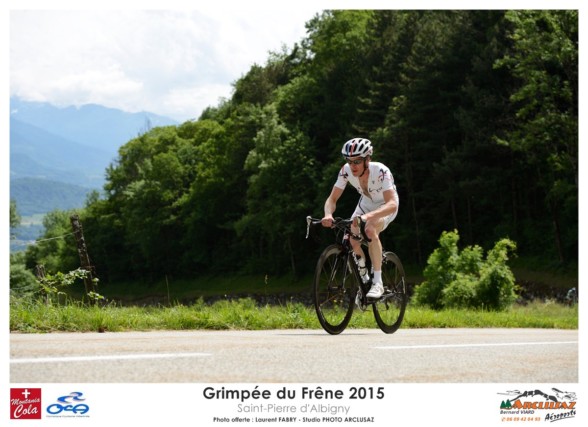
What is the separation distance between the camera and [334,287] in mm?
8758

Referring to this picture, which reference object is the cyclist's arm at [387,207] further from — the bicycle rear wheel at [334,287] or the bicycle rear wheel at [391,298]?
the bicycle rear wheel at [391,298]

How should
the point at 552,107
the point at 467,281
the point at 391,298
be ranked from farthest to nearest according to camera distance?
the point at 552,107
the point at 467,281
the point at 391,298

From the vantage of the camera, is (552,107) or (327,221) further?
(552,107)

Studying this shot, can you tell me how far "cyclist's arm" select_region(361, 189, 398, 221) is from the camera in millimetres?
8492

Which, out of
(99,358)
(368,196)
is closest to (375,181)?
(368,196)

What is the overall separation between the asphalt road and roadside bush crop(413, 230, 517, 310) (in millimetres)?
17661

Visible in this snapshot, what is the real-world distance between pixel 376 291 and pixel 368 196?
1099mm

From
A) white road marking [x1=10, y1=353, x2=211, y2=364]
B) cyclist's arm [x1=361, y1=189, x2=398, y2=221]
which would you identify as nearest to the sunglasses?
cyclist's arm [x1=361, y1=189, x2=398, y2=221]

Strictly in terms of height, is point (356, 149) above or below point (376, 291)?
above

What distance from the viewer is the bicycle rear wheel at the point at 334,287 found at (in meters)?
8.59

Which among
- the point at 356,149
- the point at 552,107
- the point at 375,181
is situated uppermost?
the point at 552,107
